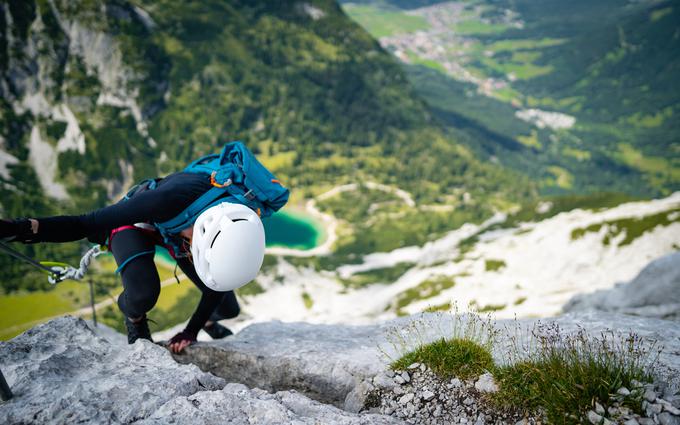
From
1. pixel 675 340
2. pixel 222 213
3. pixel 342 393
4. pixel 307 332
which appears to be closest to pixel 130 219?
pixel 222 213

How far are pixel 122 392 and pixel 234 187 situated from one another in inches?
118

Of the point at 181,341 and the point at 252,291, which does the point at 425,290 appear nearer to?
the point at 252,291

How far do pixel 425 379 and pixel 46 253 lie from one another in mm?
201983

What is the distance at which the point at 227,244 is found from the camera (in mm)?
6180

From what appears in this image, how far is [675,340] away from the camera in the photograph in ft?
24.4

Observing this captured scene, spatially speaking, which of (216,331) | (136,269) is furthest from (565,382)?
(216,331)

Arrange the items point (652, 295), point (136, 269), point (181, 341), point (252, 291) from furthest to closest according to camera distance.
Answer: point (252, 291) < point (652, 295) < point (181, 341) < point (136, 269)

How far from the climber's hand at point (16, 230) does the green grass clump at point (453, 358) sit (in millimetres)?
4918

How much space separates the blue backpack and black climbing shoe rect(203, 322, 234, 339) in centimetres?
350

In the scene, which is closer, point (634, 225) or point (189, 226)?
point (189, 226)

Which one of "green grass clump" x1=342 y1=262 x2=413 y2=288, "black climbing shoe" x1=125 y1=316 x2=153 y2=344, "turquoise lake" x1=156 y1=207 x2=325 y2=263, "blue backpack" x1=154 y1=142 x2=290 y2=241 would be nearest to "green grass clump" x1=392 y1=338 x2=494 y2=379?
"blue backpack" x1=154 y1=142 x2=290 y2=241

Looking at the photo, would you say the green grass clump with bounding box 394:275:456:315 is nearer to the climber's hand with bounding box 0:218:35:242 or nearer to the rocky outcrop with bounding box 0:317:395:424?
the rocky outcrop with bounding box 0:317:395:424

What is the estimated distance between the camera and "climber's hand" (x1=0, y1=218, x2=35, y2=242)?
526 cm

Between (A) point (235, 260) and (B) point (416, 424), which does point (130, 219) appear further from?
(B) point (416, 424)
